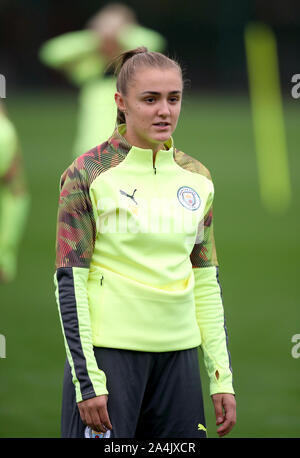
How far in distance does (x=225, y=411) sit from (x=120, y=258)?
0.70 m

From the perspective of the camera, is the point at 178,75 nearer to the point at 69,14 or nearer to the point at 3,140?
the point at 3,140

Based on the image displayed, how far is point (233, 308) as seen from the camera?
9305 millimetres

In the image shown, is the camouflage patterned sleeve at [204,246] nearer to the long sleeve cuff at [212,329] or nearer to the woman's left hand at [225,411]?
the long sleeve cuff at [212,329]

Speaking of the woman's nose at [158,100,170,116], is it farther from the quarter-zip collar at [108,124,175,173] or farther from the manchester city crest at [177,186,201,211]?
the manchester city crest at [177,186,201,211]

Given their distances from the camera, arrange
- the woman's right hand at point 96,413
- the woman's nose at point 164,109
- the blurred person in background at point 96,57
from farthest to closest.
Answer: the blurred person in background at point 96,57, the woman's nose at point 164,109, the woman's right hand at point 96,413

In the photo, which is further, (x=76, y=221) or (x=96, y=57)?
(x=96, y=57)

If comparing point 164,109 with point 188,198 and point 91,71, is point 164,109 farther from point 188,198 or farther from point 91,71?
point 91,71

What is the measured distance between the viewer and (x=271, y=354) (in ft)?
25.3

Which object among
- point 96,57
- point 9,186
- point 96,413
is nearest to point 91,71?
point 96,57

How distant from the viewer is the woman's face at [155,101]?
3387 millimetres

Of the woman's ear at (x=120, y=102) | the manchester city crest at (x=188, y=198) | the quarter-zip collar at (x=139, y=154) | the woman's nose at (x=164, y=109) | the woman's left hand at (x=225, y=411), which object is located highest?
the woman's ear at (x=120, y=102)

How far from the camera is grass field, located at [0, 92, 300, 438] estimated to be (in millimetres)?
6211

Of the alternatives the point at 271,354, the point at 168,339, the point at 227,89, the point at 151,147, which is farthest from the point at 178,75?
the point at 227,89

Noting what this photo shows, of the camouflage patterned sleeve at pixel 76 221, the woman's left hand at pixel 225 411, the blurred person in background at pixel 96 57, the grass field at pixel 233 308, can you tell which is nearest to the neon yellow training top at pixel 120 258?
the camouflage patterned sleeve at pixel 76 221
